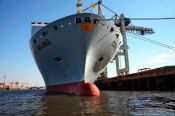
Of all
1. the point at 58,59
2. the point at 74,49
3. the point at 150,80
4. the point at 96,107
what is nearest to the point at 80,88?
the point at 74,49

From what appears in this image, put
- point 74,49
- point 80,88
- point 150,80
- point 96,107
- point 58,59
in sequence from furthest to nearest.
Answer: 1. point 150,80
2. point 58,59
3. point 74,49
4. point 80,88
5. point 96,107

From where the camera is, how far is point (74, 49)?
23359mm

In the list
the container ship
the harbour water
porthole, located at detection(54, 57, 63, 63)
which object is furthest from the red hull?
the harbour water

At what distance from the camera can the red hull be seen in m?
21.1

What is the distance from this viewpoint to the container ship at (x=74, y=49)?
2308cm

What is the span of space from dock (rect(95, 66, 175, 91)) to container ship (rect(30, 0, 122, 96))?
736 cm

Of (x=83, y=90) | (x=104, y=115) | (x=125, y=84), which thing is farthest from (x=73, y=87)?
(x=125, y=84)

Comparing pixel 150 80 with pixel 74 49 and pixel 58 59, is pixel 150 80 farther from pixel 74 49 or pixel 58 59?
pixel 58 59

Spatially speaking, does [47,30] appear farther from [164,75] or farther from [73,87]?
[164,75]

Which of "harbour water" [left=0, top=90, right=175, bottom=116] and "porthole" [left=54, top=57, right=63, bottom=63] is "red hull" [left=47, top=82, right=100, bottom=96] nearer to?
"porthole" [left=54, top=57, right=63, bottom=63]

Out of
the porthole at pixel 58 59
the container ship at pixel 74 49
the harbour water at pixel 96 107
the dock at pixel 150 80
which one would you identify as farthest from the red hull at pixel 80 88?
the dock at pixel 150 80

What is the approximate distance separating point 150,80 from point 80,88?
12.3 metres

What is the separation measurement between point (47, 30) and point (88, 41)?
15.3 feet

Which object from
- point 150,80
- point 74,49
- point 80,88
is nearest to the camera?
point 80,88
